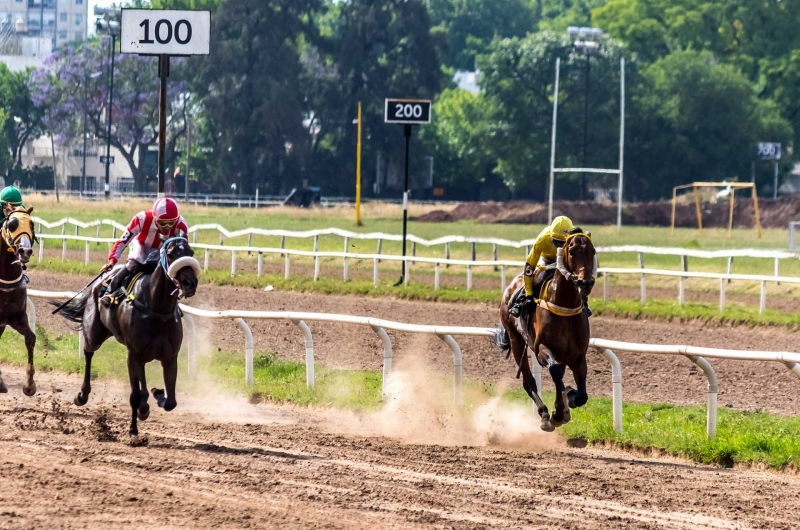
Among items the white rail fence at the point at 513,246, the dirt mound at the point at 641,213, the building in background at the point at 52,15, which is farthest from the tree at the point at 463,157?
the building in background at the point at 52,15

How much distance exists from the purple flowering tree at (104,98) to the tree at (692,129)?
72.8 ft

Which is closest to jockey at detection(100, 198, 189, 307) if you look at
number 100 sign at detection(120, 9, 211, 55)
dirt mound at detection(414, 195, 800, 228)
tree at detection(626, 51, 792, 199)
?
number 100 sign at detection(120, 9, 211, 55)

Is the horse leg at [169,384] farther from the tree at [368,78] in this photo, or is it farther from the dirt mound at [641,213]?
the tree at [368,78]

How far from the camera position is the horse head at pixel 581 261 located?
881 cm

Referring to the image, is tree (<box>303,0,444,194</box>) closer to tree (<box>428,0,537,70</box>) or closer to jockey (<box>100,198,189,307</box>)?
tree (<box>428,0,537,70</box>)

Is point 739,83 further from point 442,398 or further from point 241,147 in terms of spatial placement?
point 442,398

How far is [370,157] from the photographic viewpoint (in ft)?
199

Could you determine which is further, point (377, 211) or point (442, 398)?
point (377, 211)

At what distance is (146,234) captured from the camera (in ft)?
31.6

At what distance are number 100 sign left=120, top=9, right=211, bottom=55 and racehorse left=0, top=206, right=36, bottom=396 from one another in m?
3.26

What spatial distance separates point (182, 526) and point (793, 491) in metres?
3.60

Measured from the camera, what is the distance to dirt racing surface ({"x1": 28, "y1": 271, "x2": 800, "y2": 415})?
11693 millimetres

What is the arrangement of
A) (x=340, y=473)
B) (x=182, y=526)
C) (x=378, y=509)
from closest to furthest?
(x=182, y=526), (x=378, y=509), (x=340, y=473)

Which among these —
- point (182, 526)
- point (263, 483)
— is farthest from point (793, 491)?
point (182, 526)
